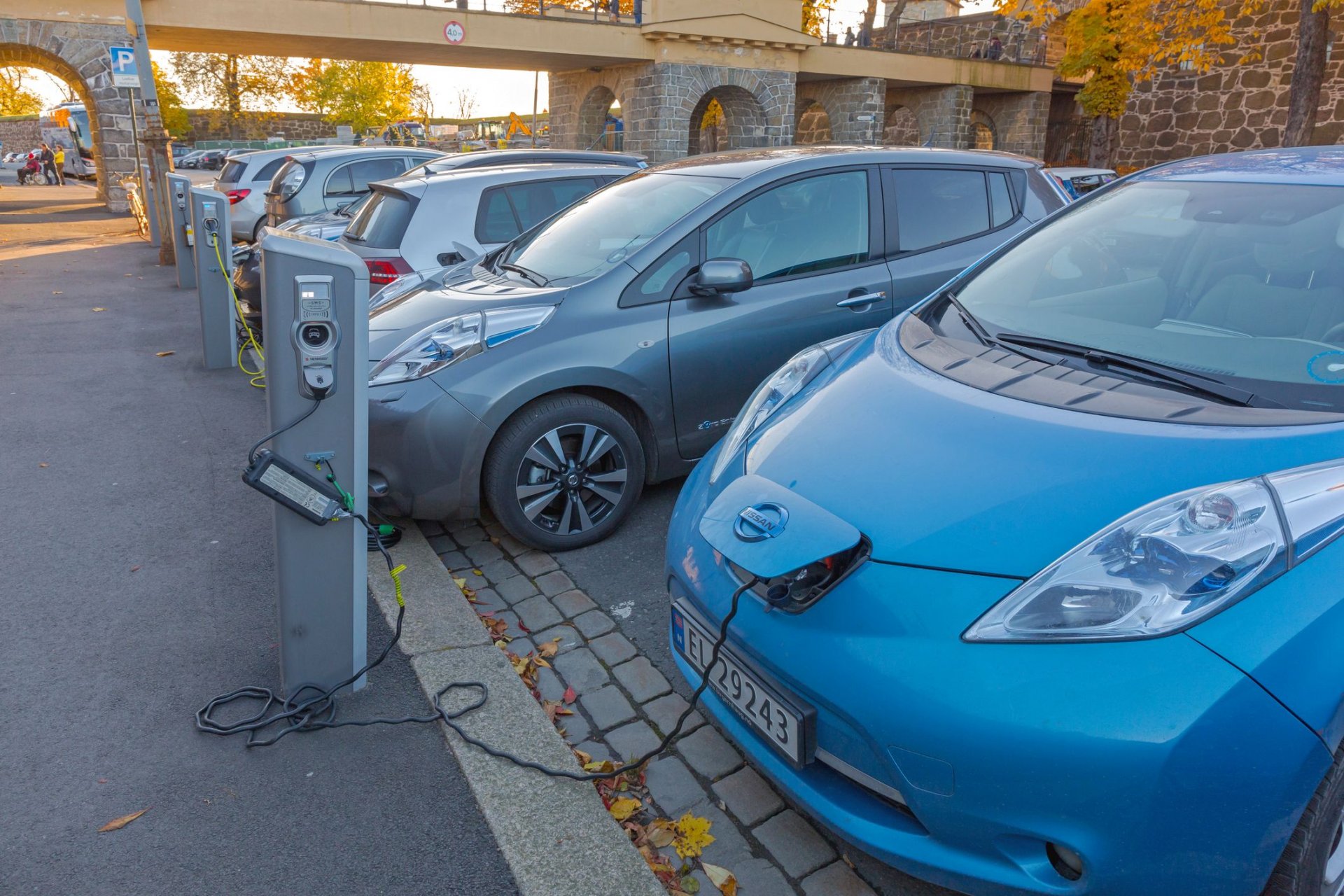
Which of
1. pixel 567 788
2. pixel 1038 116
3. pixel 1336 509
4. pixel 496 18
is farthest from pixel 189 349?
pixel 1038 116

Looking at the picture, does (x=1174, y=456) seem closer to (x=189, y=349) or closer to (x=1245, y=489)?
(x=1245, y=489)

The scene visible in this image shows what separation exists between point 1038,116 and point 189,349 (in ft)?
108

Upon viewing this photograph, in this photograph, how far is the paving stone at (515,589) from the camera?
12.6 feet

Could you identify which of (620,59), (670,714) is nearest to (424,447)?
(670,714)

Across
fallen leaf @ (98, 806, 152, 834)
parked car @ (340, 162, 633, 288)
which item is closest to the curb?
→ fallen leaf @ (98, 806, 152, 834)

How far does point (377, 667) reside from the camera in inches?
128

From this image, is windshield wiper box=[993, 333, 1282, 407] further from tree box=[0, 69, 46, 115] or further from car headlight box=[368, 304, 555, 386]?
tree box=[0, 69, 46, 115]

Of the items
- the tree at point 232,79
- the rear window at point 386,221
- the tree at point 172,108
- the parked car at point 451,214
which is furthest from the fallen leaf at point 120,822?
the tree at point 232,79

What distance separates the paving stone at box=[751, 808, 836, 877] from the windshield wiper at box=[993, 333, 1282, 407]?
148 centimetres

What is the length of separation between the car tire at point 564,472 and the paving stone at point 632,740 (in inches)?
51.3

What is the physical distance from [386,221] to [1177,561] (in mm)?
5901

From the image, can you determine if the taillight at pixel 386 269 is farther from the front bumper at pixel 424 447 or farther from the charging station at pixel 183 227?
the charging station at pixel 183 227

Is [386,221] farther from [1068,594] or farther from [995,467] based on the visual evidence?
[1068,594]

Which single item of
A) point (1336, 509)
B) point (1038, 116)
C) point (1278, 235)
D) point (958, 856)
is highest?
point (1038, 116)
